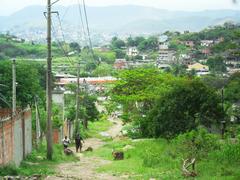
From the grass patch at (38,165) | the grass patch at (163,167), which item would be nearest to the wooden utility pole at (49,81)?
the grass patch at (38,165)

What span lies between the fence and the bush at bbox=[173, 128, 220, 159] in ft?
22.2

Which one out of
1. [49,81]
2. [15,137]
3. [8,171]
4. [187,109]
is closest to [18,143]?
[15,137]

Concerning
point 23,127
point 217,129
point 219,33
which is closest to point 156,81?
point 217,129

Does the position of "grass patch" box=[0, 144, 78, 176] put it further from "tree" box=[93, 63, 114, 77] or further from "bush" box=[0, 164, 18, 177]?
"tree" box=[93, 63, 114, 77]

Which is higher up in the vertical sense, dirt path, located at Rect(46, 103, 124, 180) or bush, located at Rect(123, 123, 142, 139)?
dirt path, located at Rect(46, 103, 124, 180)

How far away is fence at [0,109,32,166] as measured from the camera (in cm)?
2103

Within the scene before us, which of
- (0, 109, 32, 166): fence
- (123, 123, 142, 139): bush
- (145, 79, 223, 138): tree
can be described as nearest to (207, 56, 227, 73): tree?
(123, 123, 142, 139): bush

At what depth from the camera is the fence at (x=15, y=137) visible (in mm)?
21031

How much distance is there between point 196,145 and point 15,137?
740 centimetres

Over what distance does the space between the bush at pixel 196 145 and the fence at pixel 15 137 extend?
22.2ft

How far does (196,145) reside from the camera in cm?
2394

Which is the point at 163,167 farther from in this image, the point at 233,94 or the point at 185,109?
the point at 233,94

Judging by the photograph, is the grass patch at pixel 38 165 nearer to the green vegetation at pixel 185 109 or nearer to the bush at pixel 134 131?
the green vegetation at pixel 185 109

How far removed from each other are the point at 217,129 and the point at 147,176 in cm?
1668
